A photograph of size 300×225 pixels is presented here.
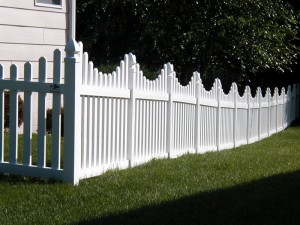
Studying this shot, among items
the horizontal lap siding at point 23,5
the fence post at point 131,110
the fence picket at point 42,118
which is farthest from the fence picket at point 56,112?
the horizontal lap siding at point 23,5

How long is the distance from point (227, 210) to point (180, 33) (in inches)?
579

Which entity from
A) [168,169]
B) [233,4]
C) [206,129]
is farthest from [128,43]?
[168,169]

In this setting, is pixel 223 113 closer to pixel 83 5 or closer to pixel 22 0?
pixel 22 0

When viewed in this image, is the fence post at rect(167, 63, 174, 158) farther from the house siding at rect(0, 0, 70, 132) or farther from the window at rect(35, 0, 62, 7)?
the window at rect(35, 0, 62, 7)

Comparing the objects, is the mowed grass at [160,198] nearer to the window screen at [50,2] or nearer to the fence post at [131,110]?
the fence post at [131,110]

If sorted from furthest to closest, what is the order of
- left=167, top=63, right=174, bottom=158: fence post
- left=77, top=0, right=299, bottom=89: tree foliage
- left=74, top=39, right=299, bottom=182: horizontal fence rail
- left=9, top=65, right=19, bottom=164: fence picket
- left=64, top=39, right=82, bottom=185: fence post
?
left=77, top=0, right=299, bottom=89: tree foliage
left=167, top=63, right=174, bottom=158: fence post
left=74, top=39, right=299, bottom=182: horizontal fence rail
left=9, top=65, right=19, bottom=164: fence picket
left=64, top=39, right=82, bottom=185: fence post

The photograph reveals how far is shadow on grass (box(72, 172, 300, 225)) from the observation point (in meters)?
6.07

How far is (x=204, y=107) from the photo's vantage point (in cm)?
1303

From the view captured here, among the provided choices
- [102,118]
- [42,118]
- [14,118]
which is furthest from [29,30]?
[42,118]

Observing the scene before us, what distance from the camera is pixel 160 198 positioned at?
7027 millimetres

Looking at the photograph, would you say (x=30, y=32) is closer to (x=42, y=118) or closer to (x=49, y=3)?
(x=49, y=3)

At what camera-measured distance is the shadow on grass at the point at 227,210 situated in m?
6.07

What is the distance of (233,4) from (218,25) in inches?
30.2

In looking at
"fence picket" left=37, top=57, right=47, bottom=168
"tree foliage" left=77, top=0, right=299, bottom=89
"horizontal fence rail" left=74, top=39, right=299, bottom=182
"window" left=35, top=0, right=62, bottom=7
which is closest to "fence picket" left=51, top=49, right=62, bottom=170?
"fence picket" left=37, top=57, right=47, bottom=168
